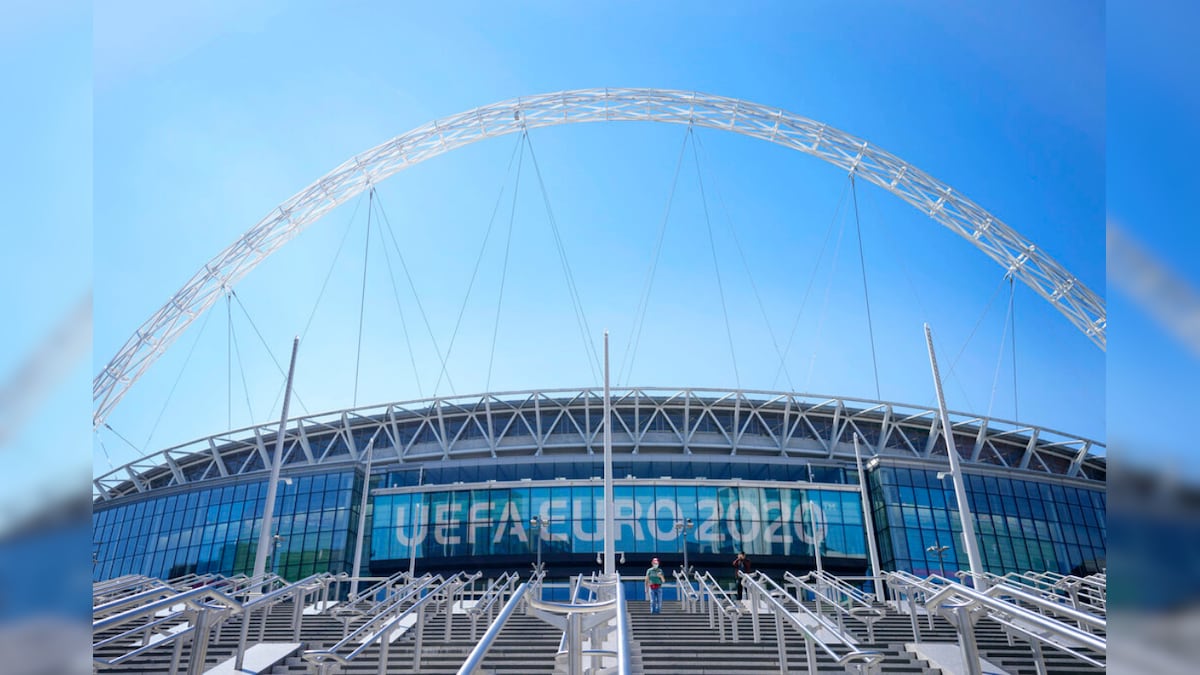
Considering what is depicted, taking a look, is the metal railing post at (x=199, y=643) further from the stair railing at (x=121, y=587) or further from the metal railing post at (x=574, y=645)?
the stair railing at (x=121, y=587)

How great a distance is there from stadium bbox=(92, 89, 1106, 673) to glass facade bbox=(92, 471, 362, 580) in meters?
0.14

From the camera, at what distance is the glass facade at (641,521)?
46469 mm

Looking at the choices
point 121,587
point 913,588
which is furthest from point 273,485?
point 913,588

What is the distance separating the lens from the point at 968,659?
7.27m

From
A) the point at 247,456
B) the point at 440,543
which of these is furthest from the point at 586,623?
the point at 247,456

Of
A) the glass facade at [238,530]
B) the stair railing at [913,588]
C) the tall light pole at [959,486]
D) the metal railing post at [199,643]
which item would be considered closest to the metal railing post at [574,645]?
the metal railing post at [199,643]

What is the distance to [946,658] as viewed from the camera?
11.3 metres

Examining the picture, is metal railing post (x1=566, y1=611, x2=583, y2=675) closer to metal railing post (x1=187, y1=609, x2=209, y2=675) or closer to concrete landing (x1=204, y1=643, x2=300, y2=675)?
metal railing post (x1=187, y1=609, x2=209, y2=675)

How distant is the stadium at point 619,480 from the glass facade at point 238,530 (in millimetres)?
145

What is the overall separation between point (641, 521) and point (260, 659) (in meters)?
36.3

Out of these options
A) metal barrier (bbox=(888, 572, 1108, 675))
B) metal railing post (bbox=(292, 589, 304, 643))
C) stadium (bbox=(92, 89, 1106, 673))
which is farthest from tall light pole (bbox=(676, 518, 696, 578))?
metal barrier (bbox=(888, 572, 1108, 675))

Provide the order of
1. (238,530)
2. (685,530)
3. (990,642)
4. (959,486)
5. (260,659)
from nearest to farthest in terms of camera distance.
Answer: (260,659), (990,642), (959,486), (685,530), (238,530)

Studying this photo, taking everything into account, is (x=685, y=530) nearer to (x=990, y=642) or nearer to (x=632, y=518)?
(x=632, y=518)

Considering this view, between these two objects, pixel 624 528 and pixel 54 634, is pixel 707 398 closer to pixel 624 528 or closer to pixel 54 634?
pixel 624 528
